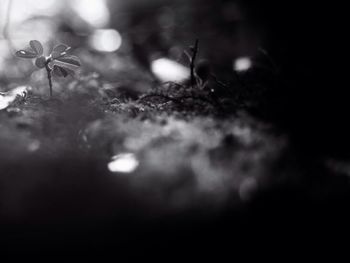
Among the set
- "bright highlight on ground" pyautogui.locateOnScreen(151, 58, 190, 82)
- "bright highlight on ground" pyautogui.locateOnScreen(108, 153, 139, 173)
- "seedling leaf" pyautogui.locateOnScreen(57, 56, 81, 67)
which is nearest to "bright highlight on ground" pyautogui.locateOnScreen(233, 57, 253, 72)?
"bright highlight on ground" pyautogui.locateOnScreen(151, 58, 190, 82)

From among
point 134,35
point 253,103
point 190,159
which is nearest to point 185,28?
point 134,35

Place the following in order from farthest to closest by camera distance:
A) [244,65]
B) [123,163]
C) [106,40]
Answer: [106,40] < [244,65] < [123,163]

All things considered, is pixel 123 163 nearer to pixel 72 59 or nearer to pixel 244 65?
pixel 72 59

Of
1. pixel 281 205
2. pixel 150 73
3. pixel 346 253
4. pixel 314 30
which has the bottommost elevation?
pixel 346 253

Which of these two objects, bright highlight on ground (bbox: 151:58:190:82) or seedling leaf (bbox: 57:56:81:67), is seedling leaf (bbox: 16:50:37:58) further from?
bright highlight on ground (bbox: 151:58:190:82)

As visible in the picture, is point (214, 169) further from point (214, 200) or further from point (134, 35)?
point (134, 35)

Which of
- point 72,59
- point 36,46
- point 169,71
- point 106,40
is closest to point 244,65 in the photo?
point 169,71

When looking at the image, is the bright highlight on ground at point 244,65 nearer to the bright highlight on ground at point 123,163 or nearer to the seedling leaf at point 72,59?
the seedling leaf at point 72,59
